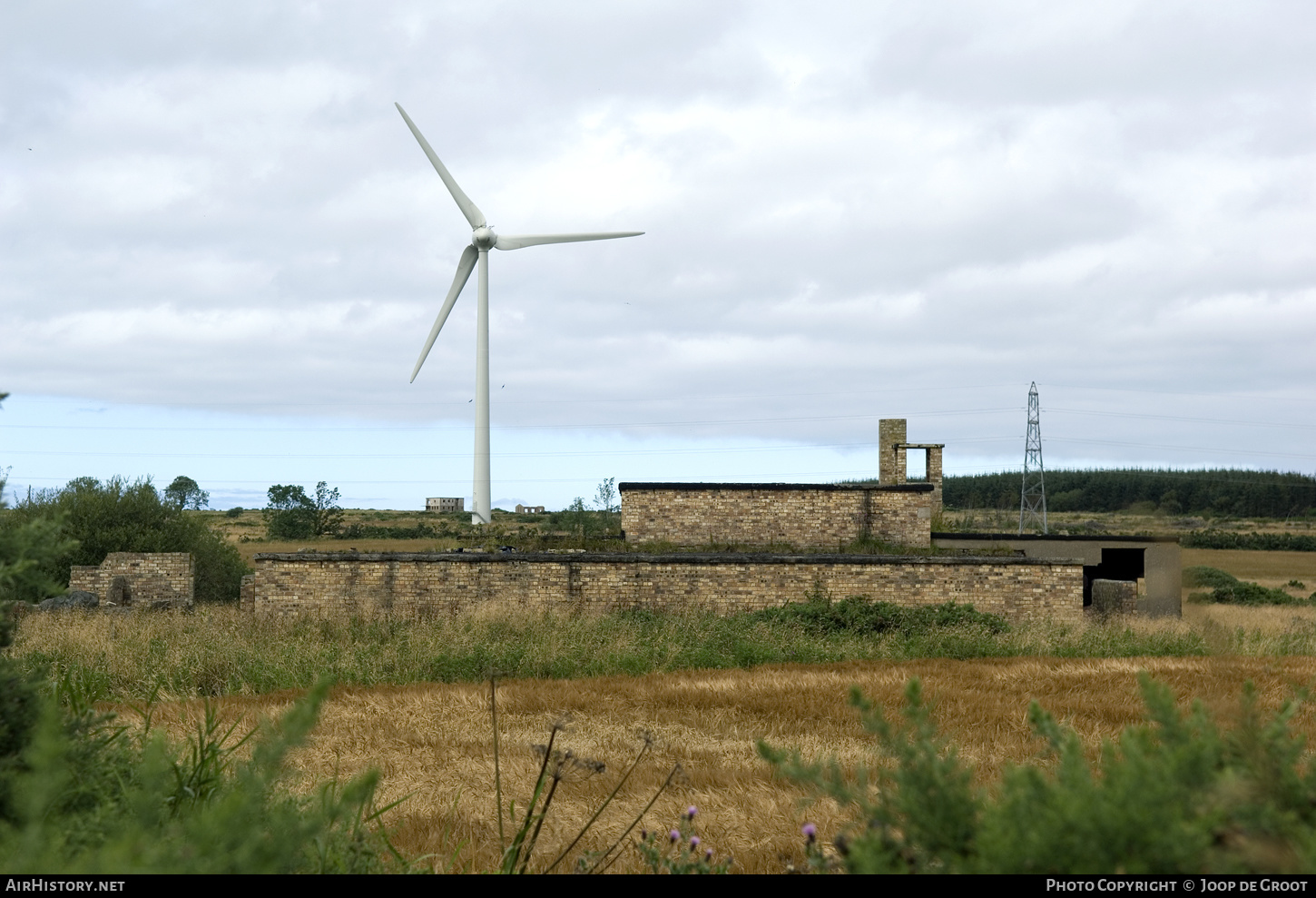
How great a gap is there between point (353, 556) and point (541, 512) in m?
75.9

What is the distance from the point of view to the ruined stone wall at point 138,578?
2561 cm

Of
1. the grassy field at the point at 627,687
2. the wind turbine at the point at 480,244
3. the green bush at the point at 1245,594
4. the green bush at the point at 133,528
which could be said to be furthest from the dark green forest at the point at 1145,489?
the green bush at the point at 133,528

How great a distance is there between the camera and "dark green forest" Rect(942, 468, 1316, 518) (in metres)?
47.4

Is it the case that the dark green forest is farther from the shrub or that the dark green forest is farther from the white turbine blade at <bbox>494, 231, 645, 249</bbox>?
the shrub

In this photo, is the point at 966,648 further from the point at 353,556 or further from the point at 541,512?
the point at 541,512

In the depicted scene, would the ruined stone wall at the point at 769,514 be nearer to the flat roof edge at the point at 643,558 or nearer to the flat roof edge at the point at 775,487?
the flat roof edge at the point at 775,487

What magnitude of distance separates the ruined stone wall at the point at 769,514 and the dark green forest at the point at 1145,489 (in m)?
8.11

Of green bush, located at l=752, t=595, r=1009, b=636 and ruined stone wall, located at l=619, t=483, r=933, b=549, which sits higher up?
ruined stone wall, located at l=619, t=483, r=933, b=549

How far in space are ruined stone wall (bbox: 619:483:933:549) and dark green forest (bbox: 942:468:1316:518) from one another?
811 cm

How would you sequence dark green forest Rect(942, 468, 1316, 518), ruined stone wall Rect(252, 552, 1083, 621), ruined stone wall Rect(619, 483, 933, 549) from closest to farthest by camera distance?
ruined stone wall Rect(252, 552, 1083, 621), ruined stone wall Rect(619, 483, 933, 549), dark green forest Rect(942, 468, 1316, 518)

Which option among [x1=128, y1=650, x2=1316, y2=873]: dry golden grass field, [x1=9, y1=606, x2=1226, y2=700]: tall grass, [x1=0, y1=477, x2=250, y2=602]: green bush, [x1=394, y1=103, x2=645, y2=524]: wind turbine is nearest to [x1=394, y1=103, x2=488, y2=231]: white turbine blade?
[x1=394, y1=103, x2=645, y2=524]: wind turbine

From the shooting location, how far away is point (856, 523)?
28.4m

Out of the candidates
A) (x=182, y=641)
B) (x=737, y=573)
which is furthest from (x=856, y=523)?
(x=182, y=641)

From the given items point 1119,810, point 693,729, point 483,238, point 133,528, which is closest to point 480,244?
point 483,238
